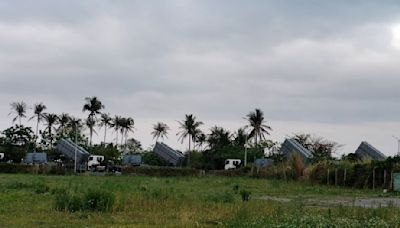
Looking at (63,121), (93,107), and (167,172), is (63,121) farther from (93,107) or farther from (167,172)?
(167,172)

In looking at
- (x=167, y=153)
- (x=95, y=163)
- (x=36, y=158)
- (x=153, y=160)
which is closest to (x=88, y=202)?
(x=95, y=163)

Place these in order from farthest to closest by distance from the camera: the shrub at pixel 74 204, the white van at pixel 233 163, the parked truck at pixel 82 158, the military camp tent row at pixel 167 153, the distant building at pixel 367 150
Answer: the white van at pixel 233 163 → the parked truck at pixel 82 158 → the distant building at pixel 367 150 → the military camp tent row at pixel 167 153 → the shrub at pixel 74 204

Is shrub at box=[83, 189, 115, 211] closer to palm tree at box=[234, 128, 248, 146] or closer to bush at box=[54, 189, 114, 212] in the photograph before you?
bush at box=[54, 189, 114, 212]

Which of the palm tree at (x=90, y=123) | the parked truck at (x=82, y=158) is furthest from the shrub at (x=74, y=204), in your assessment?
the palm tree at (x=90, y=123)

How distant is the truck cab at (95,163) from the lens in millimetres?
86575

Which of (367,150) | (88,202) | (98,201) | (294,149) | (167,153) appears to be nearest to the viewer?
(88,202)

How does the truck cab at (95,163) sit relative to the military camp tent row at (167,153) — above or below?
below

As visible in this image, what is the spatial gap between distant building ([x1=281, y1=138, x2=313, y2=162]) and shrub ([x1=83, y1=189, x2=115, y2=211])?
155ft

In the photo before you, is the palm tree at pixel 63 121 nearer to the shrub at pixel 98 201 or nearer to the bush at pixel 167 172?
the bush at pixel 167 172

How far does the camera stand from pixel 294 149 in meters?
70.9

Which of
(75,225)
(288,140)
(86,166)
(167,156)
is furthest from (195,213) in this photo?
(167,156)

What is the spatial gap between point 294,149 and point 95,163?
32.6m

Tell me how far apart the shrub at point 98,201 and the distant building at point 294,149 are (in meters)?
47.3

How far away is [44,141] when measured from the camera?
11250cm
